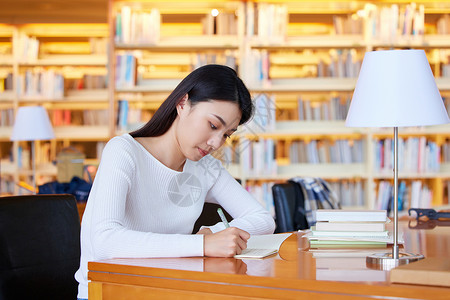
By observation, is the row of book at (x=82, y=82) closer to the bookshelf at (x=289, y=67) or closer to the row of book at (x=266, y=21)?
the bookshelf at (x=289, y=67)

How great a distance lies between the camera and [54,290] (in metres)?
1.97

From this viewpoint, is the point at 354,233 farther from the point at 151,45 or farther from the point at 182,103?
the point at 151,45

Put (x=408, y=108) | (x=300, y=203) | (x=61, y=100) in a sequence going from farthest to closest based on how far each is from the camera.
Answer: (x=61, y=100) → (x=300, y=203) → (x=408, y=108)

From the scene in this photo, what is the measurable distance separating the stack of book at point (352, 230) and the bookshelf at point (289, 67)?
122 inches

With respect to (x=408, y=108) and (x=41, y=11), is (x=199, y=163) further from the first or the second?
(x=41, y=11)

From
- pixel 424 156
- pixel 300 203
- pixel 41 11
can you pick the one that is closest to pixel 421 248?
pixel 300 203

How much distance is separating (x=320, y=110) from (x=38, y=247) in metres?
3.43

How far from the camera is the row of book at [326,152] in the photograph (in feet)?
16.4

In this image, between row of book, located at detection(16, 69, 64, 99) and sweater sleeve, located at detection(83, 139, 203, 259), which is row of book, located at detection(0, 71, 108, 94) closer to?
row of book, located at detection(16, 69, 64, 99)

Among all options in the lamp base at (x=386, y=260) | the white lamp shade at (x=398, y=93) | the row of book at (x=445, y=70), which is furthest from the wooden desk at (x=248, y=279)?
the row of book at (x=445, y=70)

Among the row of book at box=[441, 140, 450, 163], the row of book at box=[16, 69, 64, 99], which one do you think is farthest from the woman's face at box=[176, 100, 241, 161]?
the row of book at box=[16, 69, 64, 99]

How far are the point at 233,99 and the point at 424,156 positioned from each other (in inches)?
137

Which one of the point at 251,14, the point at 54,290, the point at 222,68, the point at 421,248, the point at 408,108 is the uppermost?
the point at 251,14

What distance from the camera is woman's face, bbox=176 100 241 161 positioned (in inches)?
70.1
